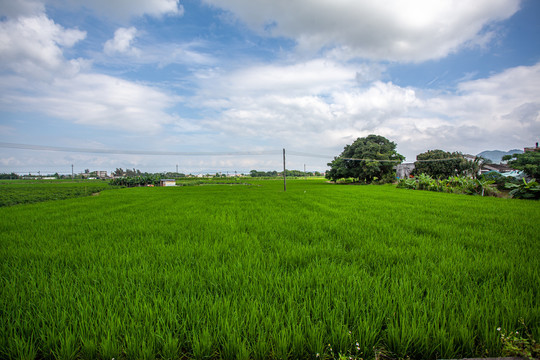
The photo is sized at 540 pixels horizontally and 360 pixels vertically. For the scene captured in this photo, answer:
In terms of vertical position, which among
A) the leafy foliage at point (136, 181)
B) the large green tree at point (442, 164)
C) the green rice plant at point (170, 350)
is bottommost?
the green rice plant at point (170, 350)

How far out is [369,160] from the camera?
1144 inches

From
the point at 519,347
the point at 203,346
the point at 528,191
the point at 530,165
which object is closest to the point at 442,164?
the point at 530,165

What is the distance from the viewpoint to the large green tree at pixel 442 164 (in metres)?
28.7

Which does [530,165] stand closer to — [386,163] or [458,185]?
[458,185]

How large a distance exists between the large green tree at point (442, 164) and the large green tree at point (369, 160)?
14.4 ft

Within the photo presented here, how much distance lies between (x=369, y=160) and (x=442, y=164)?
1056cm

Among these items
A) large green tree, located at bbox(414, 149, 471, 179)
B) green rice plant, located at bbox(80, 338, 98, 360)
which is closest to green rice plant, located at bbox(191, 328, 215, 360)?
green rice plant, located at bbox(80, 338, 98, 360)

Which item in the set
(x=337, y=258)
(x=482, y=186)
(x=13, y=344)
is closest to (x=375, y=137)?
(x=482, y=186)

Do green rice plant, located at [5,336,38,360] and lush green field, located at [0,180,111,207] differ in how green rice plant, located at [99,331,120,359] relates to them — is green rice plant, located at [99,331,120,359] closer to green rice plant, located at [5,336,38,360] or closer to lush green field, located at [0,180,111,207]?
green rice plant, located at [5,336,38,360]

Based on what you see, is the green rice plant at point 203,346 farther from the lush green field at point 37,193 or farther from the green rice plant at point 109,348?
the lush green field at point 37,193

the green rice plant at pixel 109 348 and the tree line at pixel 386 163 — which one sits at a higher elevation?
the tree line at pixel 386 163

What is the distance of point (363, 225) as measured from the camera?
477cm

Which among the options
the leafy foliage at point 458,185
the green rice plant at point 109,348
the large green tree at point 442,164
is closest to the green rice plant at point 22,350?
the green rice plant at point 109,348

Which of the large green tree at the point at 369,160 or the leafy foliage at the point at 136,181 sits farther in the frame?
the leafy foliage at the point at 136,181
